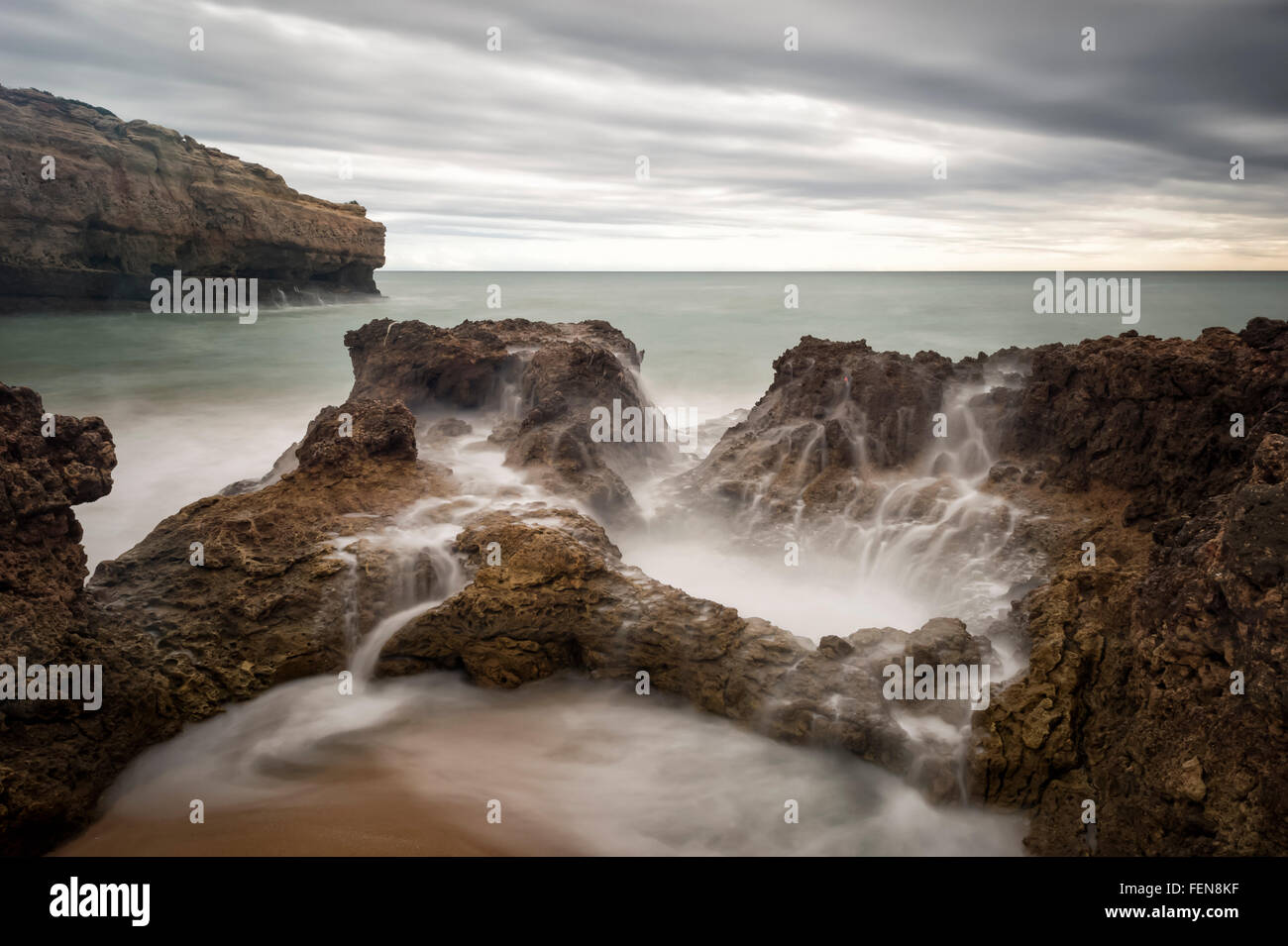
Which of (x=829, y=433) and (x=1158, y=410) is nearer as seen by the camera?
(x=1158, y=410)

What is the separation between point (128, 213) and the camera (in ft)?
116

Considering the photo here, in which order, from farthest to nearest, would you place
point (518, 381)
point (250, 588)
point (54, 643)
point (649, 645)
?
point (518, 381) < point (250, 588) < point (649, 645) < point (54, 643)

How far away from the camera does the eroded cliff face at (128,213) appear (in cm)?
3167

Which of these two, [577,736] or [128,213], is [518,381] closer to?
[577,736]

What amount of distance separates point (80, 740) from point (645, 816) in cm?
401

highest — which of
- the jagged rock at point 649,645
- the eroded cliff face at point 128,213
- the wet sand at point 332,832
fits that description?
the eroded cliff face at point 128,213

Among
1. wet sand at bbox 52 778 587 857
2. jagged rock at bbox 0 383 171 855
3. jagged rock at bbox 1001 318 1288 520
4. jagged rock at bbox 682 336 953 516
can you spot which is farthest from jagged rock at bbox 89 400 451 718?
jagged rock at bbox 1001 318 1288 520

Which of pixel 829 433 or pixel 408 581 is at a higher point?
pixel 829 433

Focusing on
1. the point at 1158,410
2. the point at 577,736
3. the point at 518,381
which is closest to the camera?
the point at 577,736

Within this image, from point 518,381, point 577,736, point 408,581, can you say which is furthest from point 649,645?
point 518,381

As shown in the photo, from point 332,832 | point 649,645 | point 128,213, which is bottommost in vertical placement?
point 332,832

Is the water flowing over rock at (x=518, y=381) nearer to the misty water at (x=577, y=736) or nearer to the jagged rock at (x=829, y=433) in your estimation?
the misty water at (x=577, y=736)

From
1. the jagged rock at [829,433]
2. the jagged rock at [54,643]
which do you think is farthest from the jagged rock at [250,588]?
the jagged rock at [829,433]

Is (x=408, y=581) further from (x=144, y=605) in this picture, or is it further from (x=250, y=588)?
(x=144, y=605)
